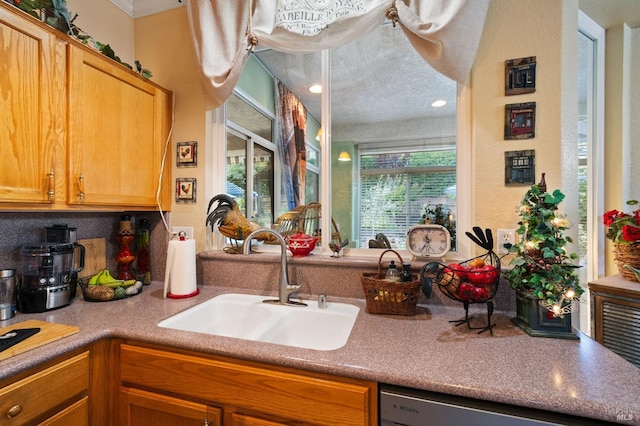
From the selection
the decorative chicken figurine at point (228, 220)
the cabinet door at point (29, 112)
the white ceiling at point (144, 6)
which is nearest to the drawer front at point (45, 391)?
the cabinet door at point (29, 112)

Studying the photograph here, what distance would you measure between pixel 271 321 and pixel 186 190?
0.94 meters

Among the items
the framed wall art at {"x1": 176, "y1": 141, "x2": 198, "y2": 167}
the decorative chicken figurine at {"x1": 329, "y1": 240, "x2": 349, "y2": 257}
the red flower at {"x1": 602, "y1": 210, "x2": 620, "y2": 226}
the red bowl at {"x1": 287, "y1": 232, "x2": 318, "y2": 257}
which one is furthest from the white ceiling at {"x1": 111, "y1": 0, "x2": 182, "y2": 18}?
the red flower at {"x1": 602, "y1": 210, "x2": 620, "y2": 226}

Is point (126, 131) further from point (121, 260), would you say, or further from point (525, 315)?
point (525, 315)

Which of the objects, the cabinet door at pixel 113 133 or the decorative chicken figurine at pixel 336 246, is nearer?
the cabinet door at pixel 113 133

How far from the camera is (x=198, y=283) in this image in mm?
1688

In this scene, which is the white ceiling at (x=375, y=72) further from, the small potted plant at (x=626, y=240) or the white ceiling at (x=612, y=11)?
the small potted plant at (x=626, y=240)

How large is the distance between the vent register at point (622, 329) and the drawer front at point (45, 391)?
2161 mm

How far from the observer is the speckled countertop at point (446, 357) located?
2.20ft

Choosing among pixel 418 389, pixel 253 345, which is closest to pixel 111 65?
pixel 253 345

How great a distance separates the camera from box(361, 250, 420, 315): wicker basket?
1.16 meters

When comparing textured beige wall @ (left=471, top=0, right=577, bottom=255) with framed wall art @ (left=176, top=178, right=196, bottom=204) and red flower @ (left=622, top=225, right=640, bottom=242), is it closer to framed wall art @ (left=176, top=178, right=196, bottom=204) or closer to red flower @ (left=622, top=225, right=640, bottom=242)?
red flower @ (left=622, top=225, right=640, bottom=242)

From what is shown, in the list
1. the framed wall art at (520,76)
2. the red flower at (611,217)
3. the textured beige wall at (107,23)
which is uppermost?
the textured beige wall at (107,23)

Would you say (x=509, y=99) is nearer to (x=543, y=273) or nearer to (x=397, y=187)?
(x=543, y=273)

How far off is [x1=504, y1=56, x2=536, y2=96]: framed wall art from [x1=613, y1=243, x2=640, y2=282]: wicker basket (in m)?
0.91
